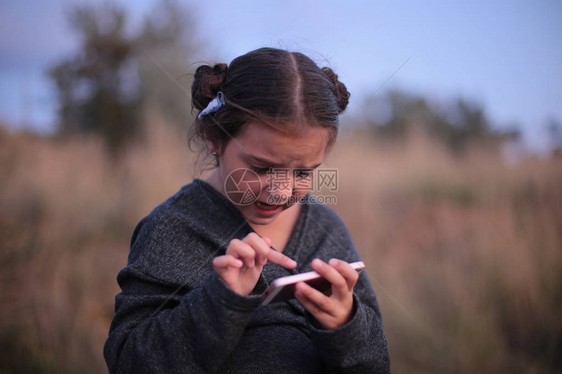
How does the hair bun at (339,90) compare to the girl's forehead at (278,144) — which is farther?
the hair bun at (339,90)

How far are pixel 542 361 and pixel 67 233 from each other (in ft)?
12.9

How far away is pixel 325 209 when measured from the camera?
185cm

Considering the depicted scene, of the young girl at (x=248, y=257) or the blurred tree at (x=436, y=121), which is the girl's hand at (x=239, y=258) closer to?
A: the young girl at (x=248, y=257)

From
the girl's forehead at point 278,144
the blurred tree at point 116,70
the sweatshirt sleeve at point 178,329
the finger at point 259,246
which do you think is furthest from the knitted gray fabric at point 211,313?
the blurred tree at point 116,70

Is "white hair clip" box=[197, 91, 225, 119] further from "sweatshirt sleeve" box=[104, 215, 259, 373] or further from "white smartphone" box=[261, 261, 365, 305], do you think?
"white smartphone" box=[261, 261, 365, 305]

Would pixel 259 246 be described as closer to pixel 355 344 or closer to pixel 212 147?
pixel 355 344

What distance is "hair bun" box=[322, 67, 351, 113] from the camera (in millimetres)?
1703

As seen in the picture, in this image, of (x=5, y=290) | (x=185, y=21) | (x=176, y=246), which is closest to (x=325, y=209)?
(x=176, y=246)

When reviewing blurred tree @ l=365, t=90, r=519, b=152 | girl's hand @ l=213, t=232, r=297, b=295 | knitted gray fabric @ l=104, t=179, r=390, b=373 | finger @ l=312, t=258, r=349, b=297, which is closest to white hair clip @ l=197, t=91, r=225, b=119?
knitted gray fabric @ l=104, t=179, r=390, b=373

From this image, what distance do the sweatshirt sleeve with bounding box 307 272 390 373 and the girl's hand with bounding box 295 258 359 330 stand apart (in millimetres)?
27

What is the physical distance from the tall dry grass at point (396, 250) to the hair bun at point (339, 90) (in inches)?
14.5

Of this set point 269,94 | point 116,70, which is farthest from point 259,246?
point 116,70

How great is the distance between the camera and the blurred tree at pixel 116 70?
317 inches

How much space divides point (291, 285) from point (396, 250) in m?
3.18
